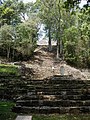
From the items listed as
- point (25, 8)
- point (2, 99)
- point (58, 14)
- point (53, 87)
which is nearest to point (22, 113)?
point (2, 99)

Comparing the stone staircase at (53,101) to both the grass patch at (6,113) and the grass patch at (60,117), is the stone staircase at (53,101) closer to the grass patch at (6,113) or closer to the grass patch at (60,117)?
the grass patch at (6,113)

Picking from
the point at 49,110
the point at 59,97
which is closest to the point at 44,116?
the point at 49,110

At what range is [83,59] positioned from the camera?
38000mm

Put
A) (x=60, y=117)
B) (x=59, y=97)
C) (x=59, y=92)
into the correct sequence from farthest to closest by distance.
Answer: (x=59, y=92)
(x=59, y=97)
(x=60, y=117)

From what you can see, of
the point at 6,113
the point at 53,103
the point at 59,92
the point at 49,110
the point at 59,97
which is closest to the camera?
the point at 6,113

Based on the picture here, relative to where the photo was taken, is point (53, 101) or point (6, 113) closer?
point (6, 113)

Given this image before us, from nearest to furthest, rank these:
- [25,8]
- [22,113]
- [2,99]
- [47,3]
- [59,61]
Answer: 1. [22,113]
2. [2,99]
3. [59,61]
4. [47,3]
5. [25,8]

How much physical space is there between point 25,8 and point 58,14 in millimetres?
11456

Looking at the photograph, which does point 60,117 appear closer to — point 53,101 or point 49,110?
point 49,110

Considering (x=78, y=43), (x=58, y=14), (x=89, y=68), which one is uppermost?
(x=58, y=14)

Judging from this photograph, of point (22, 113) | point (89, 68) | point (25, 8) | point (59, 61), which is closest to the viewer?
point (22, 113)

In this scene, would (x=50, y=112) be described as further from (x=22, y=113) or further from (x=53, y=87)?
(x=53, y=87)

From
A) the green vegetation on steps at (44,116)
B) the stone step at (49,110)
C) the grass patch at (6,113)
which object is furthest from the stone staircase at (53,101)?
the green vegetation on steps at (44,116)

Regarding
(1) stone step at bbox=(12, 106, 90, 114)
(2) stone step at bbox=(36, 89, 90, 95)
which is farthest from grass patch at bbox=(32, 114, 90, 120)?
(2) stone step at bbox=(36, 89, 90, 95)
